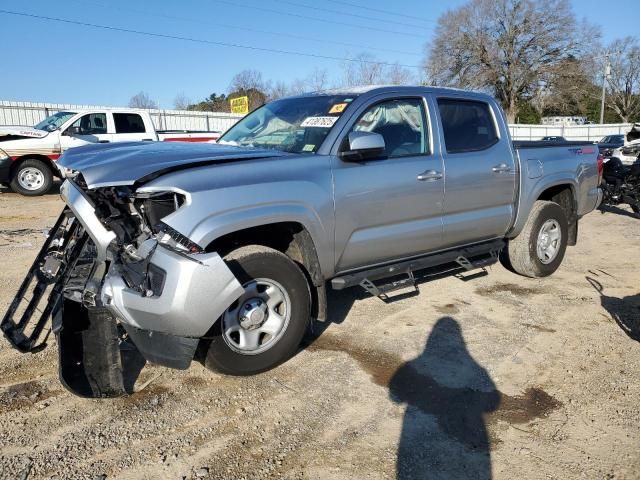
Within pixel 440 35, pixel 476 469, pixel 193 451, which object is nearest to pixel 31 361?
pixel 193 451

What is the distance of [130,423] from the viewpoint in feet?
9.88

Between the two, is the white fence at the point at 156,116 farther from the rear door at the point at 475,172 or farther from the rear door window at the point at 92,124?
the rear door at the point at 475,172

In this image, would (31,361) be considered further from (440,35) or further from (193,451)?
(440,35)

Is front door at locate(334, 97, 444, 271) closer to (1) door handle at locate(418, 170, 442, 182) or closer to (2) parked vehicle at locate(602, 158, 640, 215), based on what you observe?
(1) door handle at locate(418, 170, 442, 182)

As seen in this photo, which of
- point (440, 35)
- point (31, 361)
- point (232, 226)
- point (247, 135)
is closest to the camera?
point (232, 226)

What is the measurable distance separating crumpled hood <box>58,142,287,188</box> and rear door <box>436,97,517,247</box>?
1.69 meters

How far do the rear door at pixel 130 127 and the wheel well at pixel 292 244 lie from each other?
987 cm

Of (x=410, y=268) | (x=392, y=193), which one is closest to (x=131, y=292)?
(x=392, y=193)

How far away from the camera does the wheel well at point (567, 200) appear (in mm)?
6066

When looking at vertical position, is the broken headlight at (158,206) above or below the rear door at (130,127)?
below

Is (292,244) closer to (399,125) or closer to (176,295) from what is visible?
(176,295)

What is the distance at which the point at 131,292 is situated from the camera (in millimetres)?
2957

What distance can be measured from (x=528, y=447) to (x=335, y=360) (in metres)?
1.47

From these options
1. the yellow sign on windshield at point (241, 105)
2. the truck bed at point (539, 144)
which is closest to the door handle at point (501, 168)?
the truck bed at point (539, 144)
